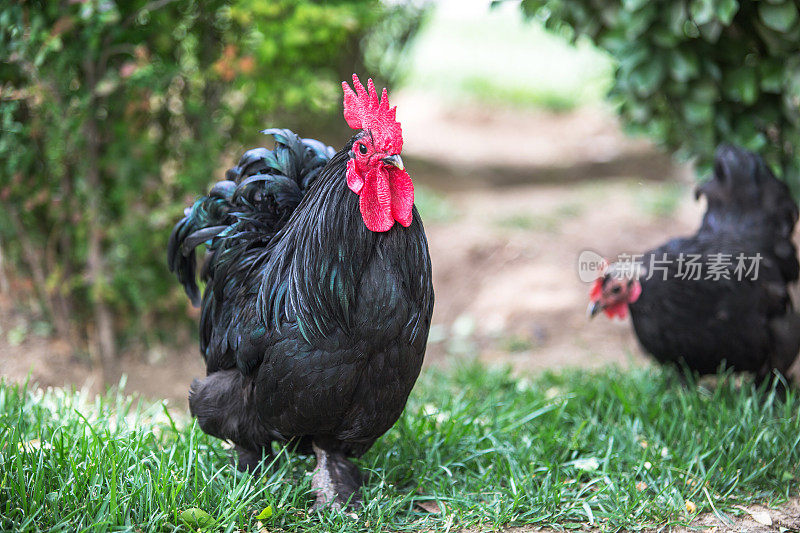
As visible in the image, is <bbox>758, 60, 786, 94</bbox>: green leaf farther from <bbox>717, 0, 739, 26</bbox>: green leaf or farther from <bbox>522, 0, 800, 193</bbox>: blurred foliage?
<bbox>717, 0, 739, 26</bbox>: green leaf

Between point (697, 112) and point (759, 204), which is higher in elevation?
point (697, 112)

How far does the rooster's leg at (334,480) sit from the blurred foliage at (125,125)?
2.36m

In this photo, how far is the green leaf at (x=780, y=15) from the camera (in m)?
3.61

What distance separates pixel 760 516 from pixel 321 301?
2.12 meters

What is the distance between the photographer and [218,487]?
2924 millimetres

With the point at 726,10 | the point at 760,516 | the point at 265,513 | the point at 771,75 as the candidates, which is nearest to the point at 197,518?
the point at 265,513

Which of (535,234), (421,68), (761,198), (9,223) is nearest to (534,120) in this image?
(421,68)

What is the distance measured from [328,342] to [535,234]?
15.8ft

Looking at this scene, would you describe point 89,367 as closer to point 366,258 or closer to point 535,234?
point 366,258

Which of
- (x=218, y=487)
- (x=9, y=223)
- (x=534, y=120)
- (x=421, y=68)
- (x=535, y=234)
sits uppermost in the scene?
(x=421, y=68)

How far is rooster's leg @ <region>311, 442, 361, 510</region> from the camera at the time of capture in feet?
9.69

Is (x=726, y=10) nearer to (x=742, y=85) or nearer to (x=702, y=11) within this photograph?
(x=702, y=11)

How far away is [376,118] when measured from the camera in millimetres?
2434

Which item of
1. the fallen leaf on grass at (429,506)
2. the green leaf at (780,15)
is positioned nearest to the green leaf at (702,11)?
the green leaf at (780,15)
